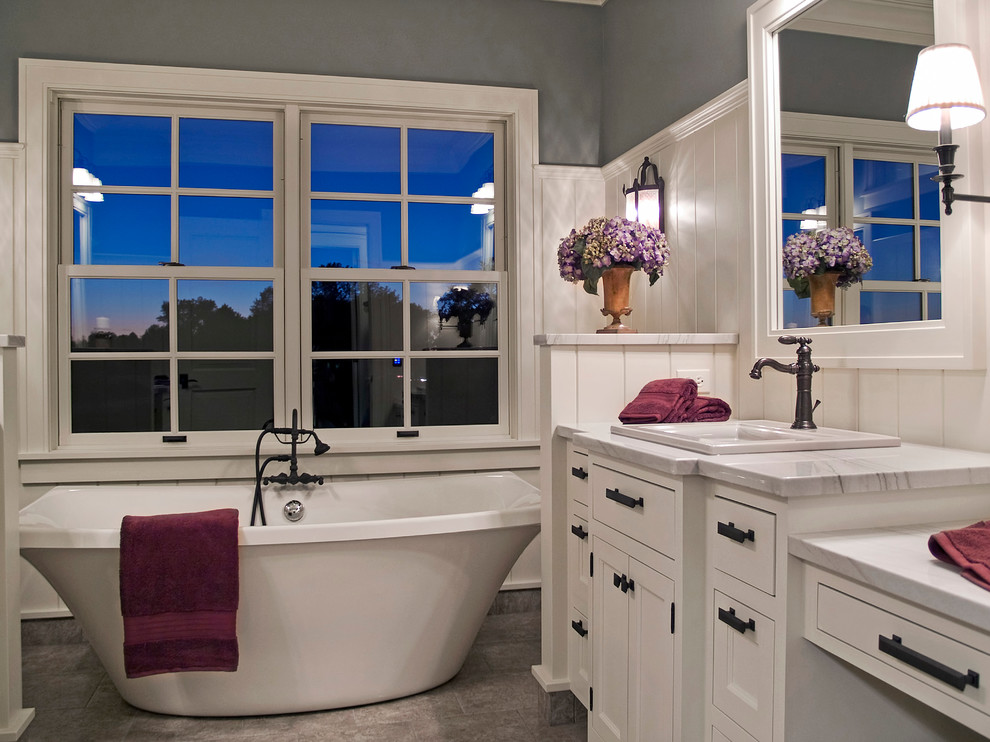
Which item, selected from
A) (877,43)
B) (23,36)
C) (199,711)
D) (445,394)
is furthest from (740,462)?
(23,36)

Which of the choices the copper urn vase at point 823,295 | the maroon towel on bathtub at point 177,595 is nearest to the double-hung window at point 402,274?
the maroon towel on bathtub at point 177,595

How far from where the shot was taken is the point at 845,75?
1.89m

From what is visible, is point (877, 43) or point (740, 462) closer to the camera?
point (740, 462)

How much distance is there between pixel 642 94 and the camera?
317cm

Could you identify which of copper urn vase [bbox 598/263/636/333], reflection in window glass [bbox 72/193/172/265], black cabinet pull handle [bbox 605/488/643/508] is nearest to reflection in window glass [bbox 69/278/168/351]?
reflection in window glass [bbox 72/193/172/265]

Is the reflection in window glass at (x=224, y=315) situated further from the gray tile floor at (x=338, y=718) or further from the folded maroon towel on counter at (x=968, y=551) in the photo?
the folded maroon towel on counter at (x=968, y=551)

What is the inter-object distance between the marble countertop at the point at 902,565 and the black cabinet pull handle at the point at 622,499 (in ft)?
1.62

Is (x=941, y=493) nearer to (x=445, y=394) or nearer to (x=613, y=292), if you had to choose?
(x=613, y=292)

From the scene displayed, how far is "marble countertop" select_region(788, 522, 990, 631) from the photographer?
0.96 meters

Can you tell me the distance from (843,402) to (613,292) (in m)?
0.91

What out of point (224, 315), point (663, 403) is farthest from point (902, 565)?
point (224, 315)

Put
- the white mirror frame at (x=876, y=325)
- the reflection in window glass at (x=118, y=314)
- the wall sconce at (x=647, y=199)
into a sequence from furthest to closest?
1. the reflection in window glass at (x=118, y=314)
2. the wall sconce at (x=647, y=199)
3. the white mirror frame at (x=876, y=325)

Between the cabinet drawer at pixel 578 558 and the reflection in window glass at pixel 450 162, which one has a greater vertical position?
the reflection in window glass at pixel 450 162

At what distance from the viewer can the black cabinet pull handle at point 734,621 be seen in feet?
4.50
